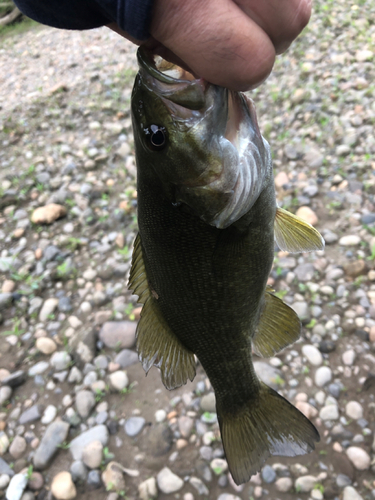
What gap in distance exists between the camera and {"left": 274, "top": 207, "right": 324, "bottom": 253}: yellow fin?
4.90 feet

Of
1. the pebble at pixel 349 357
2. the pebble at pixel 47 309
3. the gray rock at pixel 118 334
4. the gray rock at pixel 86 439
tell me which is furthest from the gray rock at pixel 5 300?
the pebble at pixel 349 357

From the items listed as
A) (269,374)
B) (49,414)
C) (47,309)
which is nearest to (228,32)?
(269,374)

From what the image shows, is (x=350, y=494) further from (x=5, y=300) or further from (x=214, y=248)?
(x=5, y=300)

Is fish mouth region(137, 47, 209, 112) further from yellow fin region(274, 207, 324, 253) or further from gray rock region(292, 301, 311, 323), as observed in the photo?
gray rock region(292, 301, 311, 323)

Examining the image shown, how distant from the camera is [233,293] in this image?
1390 millimetres

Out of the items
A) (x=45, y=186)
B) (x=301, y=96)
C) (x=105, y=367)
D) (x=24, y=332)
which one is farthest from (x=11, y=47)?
(x=105, y=367)

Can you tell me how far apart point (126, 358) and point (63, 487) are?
0.86 meters

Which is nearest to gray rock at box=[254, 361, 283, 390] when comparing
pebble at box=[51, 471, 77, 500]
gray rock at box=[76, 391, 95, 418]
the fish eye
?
gray rock at box=[76, 391, 95, 418]

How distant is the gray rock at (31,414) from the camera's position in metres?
2.61

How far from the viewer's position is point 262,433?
1.62m

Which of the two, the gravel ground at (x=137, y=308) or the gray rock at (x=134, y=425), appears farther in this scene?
the gray rock at (x=134, y=425)

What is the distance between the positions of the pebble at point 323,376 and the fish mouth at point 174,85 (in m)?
1.98

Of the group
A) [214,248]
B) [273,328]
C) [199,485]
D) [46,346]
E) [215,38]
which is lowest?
[199,485]

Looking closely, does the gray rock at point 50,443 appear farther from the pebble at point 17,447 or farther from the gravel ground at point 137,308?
the pebble at point 17,447
